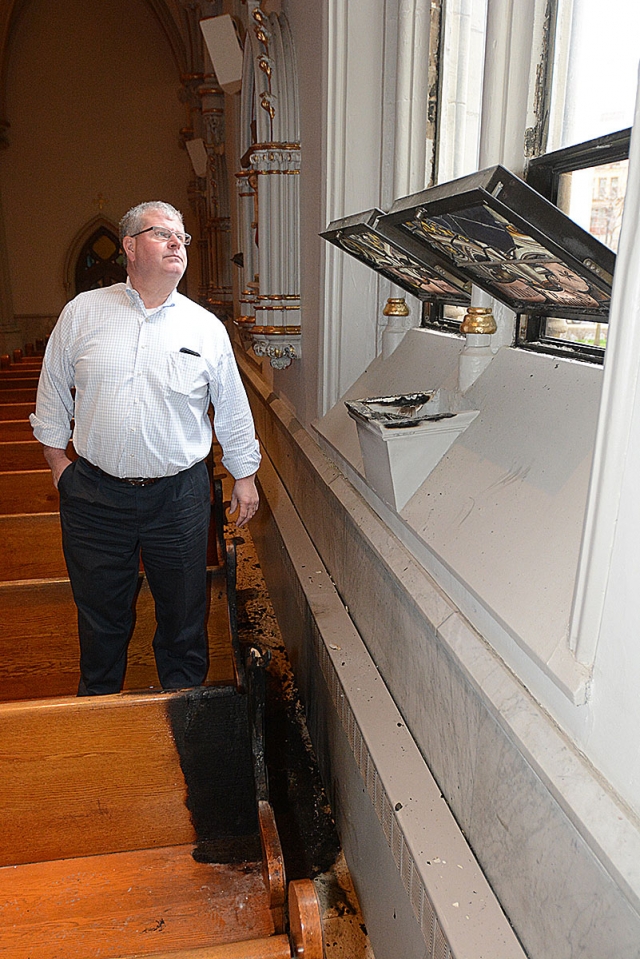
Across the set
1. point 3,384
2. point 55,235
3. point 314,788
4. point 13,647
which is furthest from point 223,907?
point 55,235

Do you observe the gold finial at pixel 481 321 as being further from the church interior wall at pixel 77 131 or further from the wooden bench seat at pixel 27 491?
the church interior wall at pixel 77 131

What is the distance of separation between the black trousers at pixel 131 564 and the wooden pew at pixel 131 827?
62 cm

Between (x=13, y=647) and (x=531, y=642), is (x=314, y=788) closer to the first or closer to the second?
(x=13, y=647)

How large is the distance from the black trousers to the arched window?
361 inches

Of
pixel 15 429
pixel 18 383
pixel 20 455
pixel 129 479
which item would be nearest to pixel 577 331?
pixel 129 479

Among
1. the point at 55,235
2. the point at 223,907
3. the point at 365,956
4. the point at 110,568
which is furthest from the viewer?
the point at 55,235

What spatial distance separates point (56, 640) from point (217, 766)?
42.6 inches

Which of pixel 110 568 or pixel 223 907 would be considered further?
pixel 110 568

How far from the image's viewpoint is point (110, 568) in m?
2.36

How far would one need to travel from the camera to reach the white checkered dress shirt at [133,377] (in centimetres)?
221

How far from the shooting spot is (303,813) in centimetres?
227

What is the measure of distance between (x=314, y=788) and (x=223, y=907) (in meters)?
0.82

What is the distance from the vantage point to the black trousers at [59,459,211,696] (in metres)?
2.30

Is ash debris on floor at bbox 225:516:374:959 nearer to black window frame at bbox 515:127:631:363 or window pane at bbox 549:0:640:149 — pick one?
black window frame at bbox 515:127:631:363
